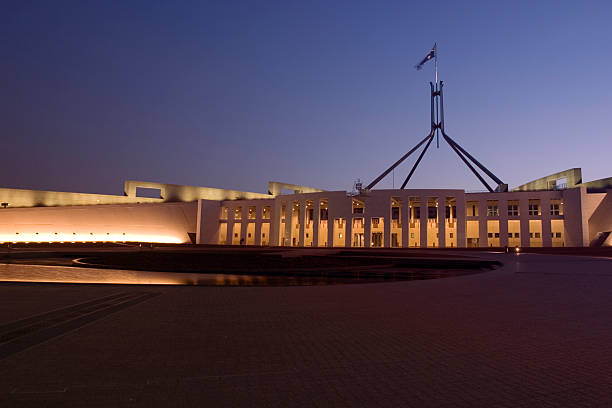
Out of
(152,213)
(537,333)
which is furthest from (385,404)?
(152,213)

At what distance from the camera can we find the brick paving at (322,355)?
123 inches

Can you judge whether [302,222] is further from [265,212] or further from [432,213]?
[432,213]

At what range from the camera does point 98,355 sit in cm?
419

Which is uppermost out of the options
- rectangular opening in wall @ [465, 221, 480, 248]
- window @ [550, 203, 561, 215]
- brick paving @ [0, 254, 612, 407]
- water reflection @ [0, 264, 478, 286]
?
window @ [550, 203, 561, 215]

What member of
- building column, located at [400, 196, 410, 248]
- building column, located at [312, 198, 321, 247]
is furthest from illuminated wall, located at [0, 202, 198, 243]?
building column, located at [400, 196, 410, 248]

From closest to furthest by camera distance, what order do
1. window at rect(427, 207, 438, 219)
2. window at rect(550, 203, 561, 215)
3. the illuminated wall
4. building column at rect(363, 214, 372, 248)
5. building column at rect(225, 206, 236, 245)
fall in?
window at rect(550, 203, 561, 215) → building column at rect(363, 214, 372, 248) → window at rect(427, 207, 438, 219) → building column at rect(225, 206, 236, 245) → the illuminated wall

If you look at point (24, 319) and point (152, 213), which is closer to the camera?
point (24, 319)

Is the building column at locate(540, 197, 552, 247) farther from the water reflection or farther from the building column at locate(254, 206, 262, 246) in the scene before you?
the water reflection

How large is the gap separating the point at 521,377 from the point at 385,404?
150 centimetres

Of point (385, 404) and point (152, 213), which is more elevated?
point (152, 213)

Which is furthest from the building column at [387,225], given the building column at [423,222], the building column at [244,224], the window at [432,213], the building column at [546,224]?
the building column at [244,224]

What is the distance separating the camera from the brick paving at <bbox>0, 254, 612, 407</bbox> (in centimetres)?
313

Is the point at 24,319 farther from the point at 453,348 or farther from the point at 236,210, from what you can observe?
the point at 236,210

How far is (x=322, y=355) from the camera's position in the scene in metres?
4.25
